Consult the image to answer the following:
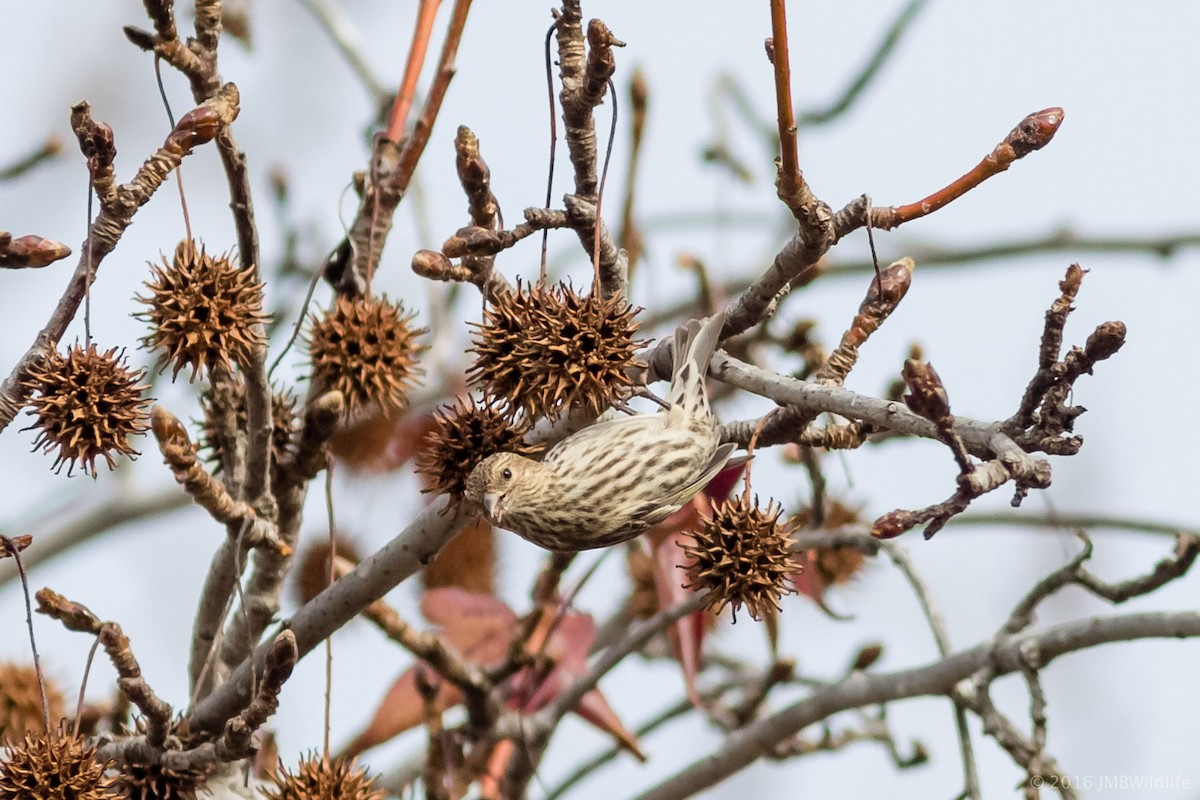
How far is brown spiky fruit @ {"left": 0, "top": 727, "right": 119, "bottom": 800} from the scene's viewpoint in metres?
2.27

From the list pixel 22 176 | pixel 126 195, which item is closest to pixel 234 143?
pixel 126 195

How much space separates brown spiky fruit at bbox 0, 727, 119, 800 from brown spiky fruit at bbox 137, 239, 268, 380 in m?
0.67

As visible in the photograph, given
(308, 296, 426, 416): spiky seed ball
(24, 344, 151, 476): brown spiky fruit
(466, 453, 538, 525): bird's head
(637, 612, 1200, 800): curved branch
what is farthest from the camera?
(637, 612, 1200, 800): curved branch

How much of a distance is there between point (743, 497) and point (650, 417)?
84cm

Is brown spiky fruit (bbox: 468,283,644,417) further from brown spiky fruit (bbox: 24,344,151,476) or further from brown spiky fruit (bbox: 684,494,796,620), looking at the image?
brown spiky fruit (bbox: 24,344,151,476)

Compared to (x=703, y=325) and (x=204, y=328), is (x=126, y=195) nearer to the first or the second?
(x=204, y=328)

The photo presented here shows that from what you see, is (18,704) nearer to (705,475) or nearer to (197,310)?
(197,310)

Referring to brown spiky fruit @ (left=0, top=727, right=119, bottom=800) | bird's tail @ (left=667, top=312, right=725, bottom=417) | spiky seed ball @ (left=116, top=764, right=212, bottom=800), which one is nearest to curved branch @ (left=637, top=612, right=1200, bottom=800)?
bird's tail @ (left=667, top=312, right=725, bottom=417)

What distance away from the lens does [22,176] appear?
147 inches

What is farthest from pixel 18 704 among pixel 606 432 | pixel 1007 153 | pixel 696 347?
pixel 1007 153

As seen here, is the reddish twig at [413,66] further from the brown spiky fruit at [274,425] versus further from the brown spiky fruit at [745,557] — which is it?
the brown spiky fruit at [745,557]

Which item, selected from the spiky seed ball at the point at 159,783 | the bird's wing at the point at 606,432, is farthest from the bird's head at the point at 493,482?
the spiky seed ball at the point at 159,783

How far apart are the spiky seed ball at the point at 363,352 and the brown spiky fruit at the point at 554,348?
41 cm

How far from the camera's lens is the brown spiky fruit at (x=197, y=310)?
240cm
